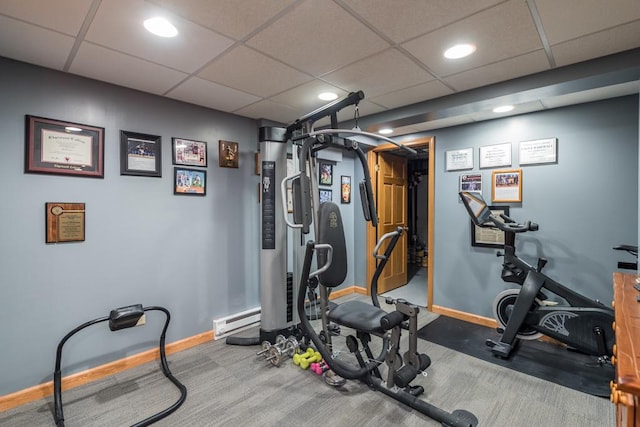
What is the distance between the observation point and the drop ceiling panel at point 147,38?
1.51 metres

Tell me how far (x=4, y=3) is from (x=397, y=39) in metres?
2.00

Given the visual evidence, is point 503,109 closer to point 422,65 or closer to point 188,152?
point 422,65

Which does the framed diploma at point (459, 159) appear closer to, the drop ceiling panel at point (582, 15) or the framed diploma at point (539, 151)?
the framed diploma at point (539, 151)

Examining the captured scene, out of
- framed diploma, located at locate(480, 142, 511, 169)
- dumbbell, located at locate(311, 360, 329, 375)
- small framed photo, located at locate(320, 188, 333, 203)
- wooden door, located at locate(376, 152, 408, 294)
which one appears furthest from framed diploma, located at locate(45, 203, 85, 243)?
framed diploma, located at locate(480, 142, 511, 169)

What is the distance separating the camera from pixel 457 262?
3.69 metres

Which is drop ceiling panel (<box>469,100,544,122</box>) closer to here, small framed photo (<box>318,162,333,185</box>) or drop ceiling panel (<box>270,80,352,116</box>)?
drop ceiling panel (<box>270,80,352,116</box>)

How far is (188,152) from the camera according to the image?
9.54ft

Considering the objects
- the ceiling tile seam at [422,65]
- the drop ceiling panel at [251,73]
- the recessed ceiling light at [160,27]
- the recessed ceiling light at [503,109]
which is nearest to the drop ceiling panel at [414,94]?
the ceiling tile seam at [422,65]

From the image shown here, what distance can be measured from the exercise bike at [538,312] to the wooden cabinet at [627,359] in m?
1.17

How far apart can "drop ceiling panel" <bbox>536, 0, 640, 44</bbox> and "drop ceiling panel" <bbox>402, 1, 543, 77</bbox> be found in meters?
0.07

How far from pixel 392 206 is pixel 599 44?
10.6ft

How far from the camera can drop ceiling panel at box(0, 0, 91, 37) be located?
144cm

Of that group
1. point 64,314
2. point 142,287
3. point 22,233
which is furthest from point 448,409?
point 22,233

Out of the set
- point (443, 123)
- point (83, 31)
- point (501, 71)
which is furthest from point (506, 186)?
point (83, 31)
